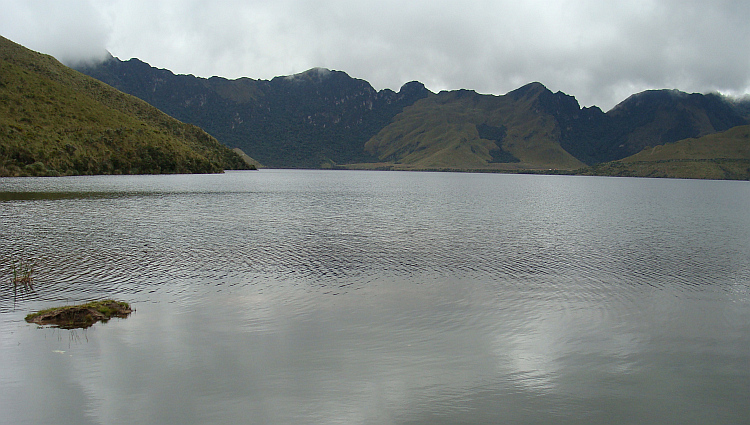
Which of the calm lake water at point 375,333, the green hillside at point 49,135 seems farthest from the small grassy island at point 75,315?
the green hillside at point 49,135

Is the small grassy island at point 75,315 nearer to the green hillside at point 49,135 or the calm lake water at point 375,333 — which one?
the calm lake water at point 375,333

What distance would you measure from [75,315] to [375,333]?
43.0ft

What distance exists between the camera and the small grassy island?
843 inches

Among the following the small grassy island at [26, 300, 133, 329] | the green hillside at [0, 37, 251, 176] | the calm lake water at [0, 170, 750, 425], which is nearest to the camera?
the calm lake water at [0, 170, 750, 425]

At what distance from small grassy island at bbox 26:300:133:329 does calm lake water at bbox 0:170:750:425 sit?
94 centimetres

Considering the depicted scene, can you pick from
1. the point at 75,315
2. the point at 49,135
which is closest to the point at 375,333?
the point at 75,315

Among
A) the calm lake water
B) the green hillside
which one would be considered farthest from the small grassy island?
the green hillside

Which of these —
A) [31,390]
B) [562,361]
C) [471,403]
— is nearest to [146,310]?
[31,390]

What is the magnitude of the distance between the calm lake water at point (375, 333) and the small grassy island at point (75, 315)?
0.94m

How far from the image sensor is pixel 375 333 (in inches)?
850

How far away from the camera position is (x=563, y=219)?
7312cm

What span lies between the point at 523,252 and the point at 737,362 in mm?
23758

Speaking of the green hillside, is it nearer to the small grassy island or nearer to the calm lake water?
the calm lake water

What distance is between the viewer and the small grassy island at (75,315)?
21406mm
